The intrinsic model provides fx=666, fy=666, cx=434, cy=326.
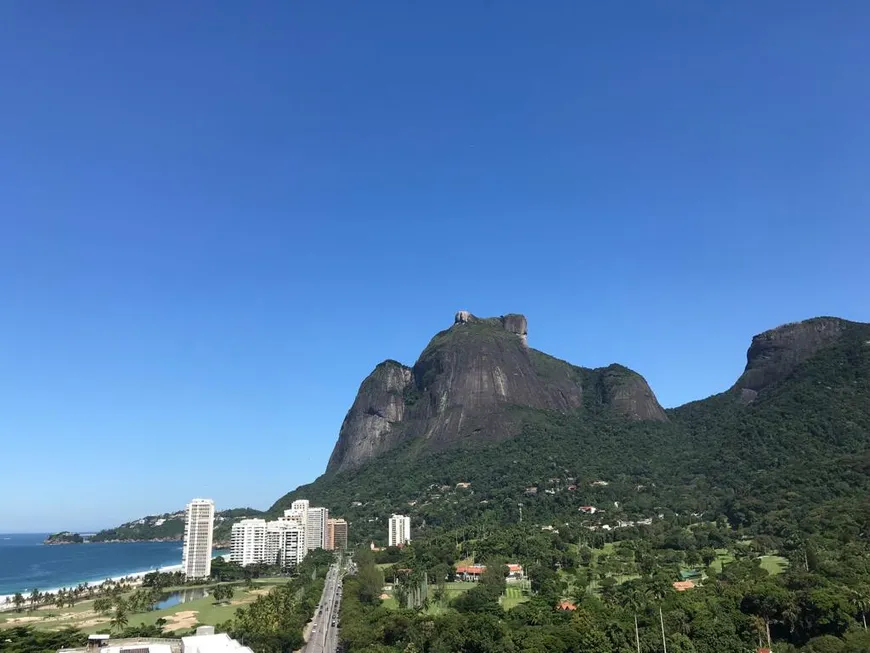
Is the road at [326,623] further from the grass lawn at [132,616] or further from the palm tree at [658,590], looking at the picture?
the palm tree at [658,590]

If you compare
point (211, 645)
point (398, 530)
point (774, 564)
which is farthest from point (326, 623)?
point (398, 530)

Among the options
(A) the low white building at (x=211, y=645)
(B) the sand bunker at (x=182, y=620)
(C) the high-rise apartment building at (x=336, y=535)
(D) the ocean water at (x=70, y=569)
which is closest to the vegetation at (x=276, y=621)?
(B) the sand bunker at (x=182, y=620)

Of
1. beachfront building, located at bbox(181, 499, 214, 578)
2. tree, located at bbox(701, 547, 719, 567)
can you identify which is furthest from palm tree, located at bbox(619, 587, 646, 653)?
beachfront building, located at bbox(181, 499, 214, 578)

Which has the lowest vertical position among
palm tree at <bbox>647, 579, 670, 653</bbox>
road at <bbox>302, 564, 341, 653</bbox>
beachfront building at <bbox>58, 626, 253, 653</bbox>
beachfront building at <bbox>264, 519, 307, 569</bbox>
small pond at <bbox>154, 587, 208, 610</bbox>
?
road at <bbox>302, 564, 341, 653</bbox>

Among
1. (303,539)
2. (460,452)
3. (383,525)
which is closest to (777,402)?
(460,452)

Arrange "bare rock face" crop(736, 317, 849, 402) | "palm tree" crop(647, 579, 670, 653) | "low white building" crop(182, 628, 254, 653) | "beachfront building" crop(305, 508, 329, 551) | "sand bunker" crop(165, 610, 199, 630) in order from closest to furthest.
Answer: "low white building" crop(182, 628, 254, 653) → "palm tree" crop(647, 579, 670, 653) → "sand bunker" crop(165, 610, 199, 630) → "beachfront building" crop(305, 508, 329, 551) → "bare rock face" crop(736, 317, 849, 402)

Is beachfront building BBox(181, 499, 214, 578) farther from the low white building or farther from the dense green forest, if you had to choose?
the low white building
